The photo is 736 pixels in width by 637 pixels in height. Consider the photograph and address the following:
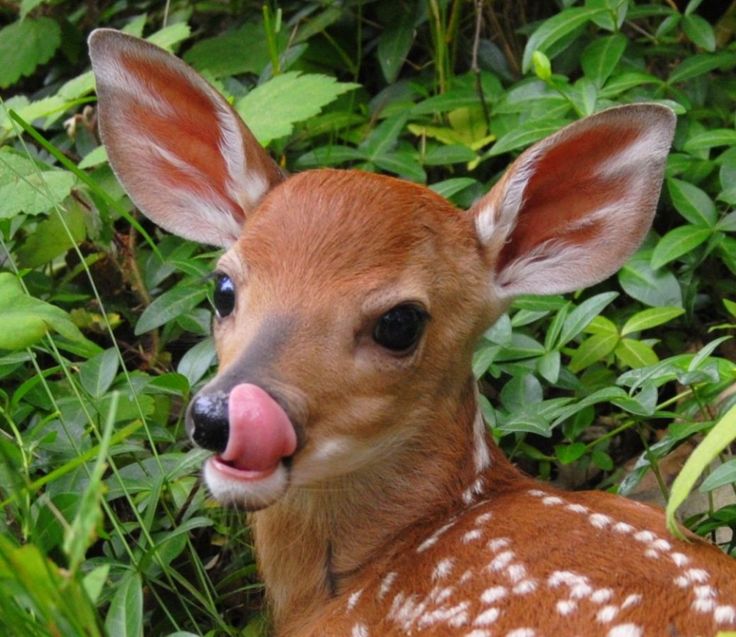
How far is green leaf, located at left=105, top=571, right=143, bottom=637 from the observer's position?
3211mm

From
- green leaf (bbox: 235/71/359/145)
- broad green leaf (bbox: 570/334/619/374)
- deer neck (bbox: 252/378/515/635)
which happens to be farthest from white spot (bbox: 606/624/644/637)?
green leaf (bbox: 235/71/359/145)

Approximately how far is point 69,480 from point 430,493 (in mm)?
868

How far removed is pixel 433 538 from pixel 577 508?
33 cm

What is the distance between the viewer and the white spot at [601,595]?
2.88 metres

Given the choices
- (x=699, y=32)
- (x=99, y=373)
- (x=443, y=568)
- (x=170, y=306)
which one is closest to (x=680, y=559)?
(x=443, y=568)

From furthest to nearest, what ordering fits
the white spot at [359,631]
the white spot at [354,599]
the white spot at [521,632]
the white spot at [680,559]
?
the white spot at [354,599] → the white spot at [359,631] → the white spot at [680,559] → the white spot at [521,632]

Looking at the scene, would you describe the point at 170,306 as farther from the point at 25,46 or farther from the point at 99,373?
the point at 25,46

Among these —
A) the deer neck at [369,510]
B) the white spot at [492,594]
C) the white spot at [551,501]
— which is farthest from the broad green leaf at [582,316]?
the white spot at [492,594]

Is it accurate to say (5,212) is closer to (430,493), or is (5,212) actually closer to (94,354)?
(94,354)

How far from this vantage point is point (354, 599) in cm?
333

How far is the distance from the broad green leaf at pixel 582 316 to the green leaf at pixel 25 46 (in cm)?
227

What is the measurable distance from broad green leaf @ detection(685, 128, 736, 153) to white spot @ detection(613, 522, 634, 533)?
1.63m

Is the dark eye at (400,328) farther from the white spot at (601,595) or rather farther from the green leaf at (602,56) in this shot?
the green leaf at (602,56)

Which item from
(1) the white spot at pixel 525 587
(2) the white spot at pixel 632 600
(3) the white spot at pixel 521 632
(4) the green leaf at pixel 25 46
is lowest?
(1) the white spot at pixel 525 587
